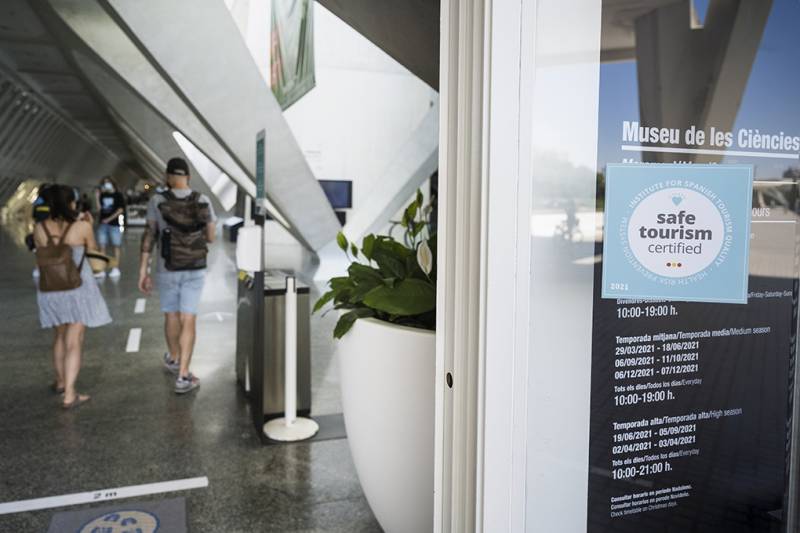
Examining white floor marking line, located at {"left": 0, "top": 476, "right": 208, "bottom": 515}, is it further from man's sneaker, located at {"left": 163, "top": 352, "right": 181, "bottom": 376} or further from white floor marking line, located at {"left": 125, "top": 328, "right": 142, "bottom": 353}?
white floor marking line, located at {"left": 125, "top": 328, "right": 142, "bottom": 353}

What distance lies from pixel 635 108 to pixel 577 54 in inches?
8.9

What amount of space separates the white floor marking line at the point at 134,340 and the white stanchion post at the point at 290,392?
2.93m

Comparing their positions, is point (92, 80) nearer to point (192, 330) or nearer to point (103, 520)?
point (192, 330)

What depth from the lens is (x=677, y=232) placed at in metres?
1.81

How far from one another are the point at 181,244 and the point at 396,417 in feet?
9.53

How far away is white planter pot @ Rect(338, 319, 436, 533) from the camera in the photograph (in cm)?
252

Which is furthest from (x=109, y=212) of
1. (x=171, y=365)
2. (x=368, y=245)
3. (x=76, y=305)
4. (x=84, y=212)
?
(x=368, y=245)

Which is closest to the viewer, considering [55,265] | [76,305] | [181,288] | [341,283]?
[341,283]

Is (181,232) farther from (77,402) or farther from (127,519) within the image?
(127,519)

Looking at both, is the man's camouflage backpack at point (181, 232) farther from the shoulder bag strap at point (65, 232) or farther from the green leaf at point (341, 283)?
the green leaf at point (341, 283)

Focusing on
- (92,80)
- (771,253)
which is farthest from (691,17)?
(92,80)

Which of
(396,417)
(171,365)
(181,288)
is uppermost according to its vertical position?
(181,288)

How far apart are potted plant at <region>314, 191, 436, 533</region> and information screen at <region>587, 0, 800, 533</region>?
0.85 m

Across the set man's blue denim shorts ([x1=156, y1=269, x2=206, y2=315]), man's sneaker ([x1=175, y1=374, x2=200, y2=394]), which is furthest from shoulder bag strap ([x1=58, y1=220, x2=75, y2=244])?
man's sneaker ([x1=175, y1=374, x2=200, y2=394])
